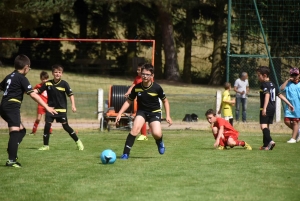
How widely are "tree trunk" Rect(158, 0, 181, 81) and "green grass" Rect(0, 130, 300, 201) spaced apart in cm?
2403

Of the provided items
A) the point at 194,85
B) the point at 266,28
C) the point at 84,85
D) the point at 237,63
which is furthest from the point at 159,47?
the point at 237,63

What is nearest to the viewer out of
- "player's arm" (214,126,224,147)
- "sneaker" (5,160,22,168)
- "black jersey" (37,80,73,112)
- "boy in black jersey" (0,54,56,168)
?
"boy in black jersey" (0,54,56,168)

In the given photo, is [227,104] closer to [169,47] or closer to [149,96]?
[149,96]

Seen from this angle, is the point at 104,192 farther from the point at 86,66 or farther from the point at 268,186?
the point at 86,66

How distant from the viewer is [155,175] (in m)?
9.88

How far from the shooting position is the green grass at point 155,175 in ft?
27.5

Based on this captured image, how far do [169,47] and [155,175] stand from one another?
30.0 m

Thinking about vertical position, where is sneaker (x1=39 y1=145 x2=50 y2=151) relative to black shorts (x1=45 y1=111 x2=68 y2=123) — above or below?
below

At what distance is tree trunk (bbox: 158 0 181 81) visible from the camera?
38.6 m

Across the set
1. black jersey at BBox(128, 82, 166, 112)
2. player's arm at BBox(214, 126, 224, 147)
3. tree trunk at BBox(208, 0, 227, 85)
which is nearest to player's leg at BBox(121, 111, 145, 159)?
black jersey at BBox(128, 82, 166, 112)

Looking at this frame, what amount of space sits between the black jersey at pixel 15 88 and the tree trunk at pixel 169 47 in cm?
2685

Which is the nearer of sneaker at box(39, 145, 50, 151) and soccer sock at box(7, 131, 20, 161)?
soccer sock at box(7, 131, 20, 161)

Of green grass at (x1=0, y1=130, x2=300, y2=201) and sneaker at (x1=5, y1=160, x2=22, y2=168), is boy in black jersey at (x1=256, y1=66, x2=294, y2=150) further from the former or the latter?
sneaker at (x1=5, y1=160, x2=22, y2=168)

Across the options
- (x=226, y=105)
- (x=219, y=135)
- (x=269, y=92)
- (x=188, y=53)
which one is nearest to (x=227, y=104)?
(x=226, y=105)
